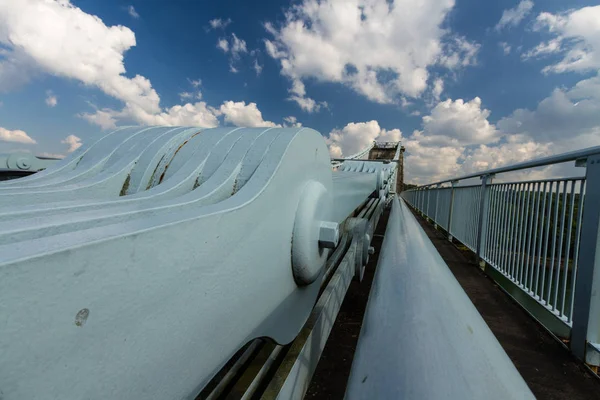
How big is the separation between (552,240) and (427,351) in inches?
88.9

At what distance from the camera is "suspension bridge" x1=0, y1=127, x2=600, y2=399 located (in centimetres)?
34

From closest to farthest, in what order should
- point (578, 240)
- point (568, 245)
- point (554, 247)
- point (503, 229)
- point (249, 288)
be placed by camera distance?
point (249, 288) → point (578, 240) → point (568, 245) → point (554, 247) → point (503, 229)

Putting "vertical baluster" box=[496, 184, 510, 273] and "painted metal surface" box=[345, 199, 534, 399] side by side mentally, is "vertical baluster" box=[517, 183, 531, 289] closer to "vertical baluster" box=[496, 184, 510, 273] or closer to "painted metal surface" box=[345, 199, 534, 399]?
"vertical baluster" box=[496, 184, 510, 273]

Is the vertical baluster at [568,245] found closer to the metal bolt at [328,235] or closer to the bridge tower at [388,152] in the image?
the metal bolt at [328,235]

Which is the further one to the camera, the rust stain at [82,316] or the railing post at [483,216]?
the railing post at [483,216]

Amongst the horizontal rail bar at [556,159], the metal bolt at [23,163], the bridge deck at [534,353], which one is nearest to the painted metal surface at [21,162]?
the metal bolt at [23,163]

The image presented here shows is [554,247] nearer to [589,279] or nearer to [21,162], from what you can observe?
[589,279]

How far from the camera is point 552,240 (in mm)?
1927

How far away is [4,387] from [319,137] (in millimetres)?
1342

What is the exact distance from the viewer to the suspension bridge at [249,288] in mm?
342

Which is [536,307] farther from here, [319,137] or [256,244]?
[256,244]

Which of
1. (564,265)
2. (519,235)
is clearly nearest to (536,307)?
(564,265)

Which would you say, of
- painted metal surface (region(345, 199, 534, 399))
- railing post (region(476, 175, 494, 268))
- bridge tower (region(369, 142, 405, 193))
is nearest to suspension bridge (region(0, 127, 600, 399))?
painted metal surface (region(345, 199, 534, 399))

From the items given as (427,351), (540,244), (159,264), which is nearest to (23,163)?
(159,264)
